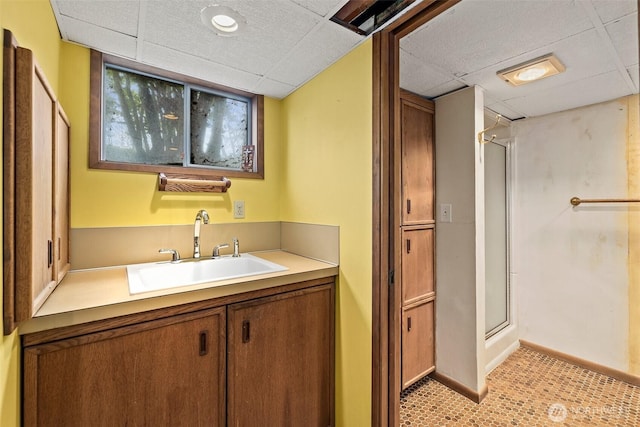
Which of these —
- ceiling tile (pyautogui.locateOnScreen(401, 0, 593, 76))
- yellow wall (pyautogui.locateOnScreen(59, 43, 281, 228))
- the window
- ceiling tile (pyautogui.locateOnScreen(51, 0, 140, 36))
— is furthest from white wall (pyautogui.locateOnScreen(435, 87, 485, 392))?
ceiling tile (pyautogui.locateOnScreen(51, 0, 140, 36))

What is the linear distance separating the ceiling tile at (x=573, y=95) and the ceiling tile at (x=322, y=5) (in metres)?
1.60

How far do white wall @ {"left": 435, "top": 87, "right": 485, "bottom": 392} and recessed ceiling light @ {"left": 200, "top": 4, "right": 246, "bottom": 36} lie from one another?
142 cm

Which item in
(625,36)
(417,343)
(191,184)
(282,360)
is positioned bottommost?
(417,343)

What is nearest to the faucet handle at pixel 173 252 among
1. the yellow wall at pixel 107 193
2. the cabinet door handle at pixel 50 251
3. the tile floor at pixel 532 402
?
the yellow wall at pixel 107 193

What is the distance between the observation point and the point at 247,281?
1236 millimetres

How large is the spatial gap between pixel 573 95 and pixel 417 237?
1.47 metres

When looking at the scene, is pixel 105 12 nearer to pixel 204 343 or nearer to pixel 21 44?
pixel 21 44

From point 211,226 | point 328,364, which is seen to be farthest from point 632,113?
point 211,226

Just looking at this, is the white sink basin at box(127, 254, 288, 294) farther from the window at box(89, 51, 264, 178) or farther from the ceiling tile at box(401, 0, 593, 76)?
the ceiling tile at box(401, 0, 593, 76)

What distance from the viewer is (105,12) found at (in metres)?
1.20

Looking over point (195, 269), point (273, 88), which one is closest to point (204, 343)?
point (195, 269)

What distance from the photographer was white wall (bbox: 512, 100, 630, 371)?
2.05 m

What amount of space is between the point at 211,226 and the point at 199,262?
0.26m

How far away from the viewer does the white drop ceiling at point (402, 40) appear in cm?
117
